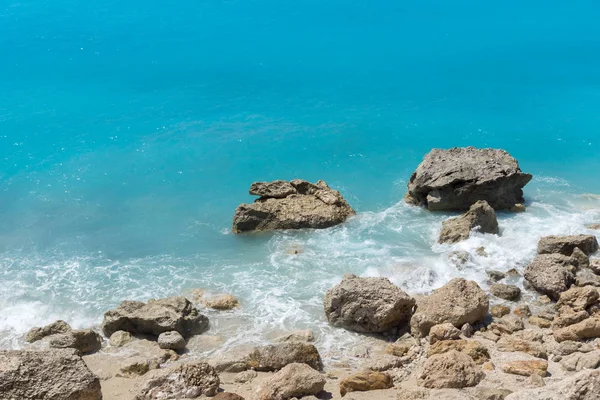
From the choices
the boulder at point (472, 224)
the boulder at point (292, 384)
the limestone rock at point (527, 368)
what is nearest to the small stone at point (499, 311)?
the limestone rock at point (527, 368)

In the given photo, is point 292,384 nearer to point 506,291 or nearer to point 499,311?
point 499,311

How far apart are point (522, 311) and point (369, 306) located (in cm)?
291

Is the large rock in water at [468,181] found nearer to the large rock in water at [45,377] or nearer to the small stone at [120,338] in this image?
the small stone at [120,338]

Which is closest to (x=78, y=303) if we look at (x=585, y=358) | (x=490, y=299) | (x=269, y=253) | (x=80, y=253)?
(x=80, y=253)

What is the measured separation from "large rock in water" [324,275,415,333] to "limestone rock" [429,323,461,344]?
3.48 ft

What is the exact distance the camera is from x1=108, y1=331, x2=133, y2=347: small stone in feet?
39.7

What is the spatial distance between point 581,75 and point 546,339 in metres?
23.9

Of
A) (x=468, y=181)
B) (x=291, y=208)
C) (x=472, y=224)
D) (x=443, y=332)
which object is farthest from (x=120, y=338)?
(x=468, y=181)

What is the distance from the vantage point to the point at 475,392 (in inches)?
329

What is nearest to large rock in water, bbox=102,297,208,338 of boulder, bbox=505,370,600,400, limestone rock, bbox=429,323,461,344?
limestone rock, bbox=429,323,461,344

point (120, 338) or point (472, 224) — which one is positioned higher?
point (472, 224)

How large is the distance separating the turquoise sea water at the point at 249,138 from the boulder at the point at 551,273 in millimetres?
1061

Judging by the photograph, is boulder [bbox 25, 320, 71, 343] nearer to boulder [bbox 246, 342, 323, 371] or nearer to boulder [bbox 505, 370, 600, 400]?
boulder [bbox 246, 342, 323, 371]

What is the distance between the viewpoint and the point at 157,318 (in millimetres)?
12305
